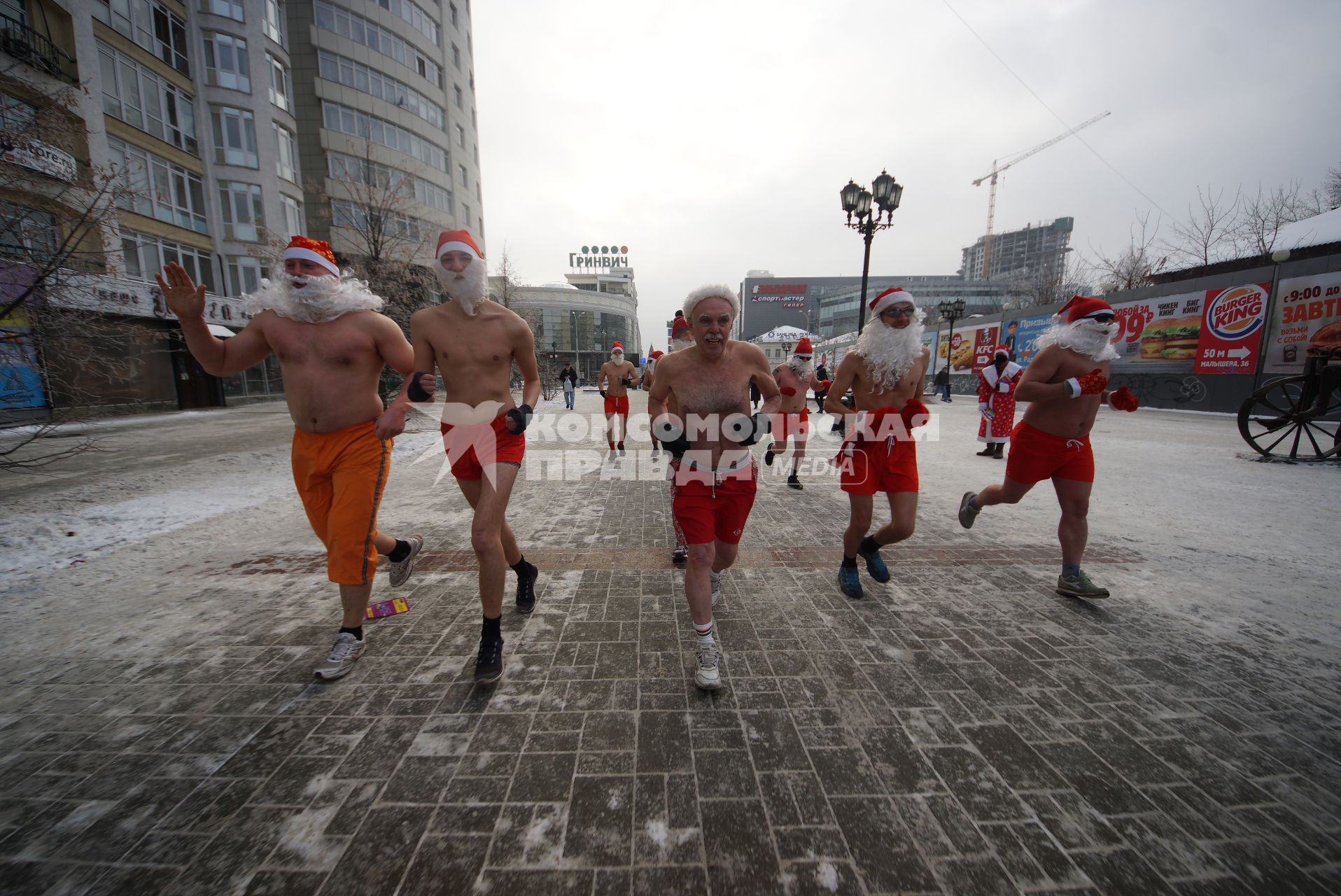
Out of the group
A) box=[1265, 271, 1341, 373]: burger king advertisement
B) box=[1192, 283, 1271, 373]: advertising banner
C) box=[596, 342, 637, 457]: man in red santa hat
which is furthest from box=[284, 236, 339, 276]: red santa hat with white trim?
box=[1192, 283, 1271, 373]: advertising banner

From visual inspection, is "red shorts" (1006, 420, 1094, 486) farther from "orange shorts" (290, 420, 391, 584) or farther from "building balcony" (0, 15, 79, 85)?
"building balcony" (0, 15, 79, 85)

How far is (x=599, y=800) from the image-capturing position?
1.83 m

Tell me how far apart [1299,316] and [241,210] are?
35931 millimetres

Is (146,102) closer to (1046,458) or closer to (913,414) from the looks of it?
(913,414)

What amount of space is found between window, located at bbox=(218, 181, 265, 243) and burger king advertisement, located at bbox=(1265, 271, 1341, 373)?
34.3m

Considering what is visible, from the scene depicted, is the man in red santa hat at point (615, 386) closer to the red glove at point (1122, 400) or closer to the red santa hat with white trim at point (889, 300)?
the red santa hat with white trim at point (889, 300)

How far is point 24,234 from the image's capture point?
5.13 metres

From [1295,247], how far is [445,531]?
25841mm

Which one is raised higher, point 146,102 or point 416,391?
point 146,102

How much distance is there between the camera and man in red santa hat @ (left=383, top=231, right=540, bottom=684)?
9.29 ft

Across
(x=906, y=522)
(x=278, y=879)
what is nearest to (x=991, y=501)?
(x=906, y=522)

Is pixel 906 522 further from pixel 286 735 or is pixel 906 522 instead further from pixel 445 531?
pixel 445 531

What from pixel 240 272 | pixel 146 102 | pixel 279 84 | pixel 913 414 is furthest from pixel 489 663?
pixel 279 84

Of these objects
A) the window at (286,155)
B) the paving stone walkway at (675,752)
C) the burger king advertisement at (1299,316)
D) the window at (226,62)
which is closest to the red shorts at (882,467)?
the paving stone walkway at (675,752)
